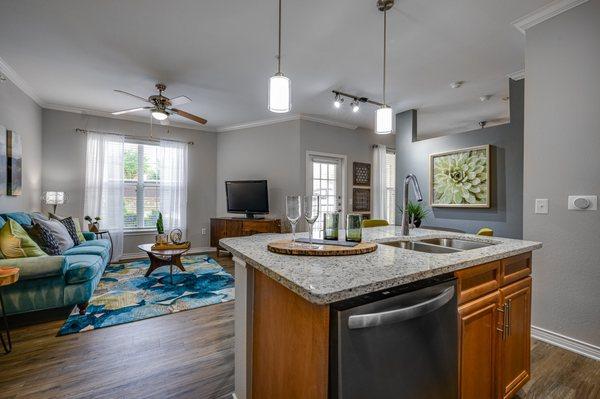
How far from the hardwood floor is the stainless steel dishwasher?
42.7 inches

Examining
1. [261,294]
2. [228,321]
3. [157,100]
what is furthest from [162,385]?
[157,100]

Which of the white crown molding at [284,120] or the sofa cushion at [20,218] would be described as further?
the white crown molding at [284,120]

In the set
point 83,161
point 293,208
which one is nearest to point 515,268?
point 293,208

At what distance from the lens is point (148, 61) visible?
303 centimetres

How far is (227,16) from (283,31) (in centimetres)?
49

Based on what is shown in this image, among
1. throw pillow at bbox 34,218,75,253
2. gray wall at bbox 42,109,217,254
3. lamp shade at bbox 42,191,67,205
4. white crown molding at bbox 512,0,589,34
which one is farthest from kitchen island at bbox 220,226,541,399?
gray wall at bbox 42,109,217,254

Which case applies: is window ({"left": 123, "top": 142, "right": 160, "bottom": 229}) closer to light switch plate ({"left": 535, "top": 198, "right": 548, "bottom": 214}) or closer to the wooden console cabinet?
the wooden console cabinet

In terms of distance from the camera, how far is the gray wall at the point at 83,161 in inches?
175

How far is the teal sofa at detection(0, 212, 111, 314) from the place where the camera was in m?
2.30

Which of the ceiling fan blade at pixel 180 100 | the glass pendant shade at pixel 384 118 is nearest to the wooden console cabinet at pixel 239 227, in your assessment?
the ceiling fan blade at pixel 180 100

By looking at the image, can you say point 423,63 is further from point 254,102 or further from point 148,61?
point 148,61

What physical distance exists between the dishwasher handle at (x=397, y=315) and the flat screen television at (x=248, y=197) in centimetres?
429

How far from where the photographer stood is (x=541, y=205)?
7.29 feet

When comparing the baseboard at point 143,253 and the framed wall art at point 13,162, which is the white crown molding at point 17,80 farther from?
the baseboard at point 143,253
